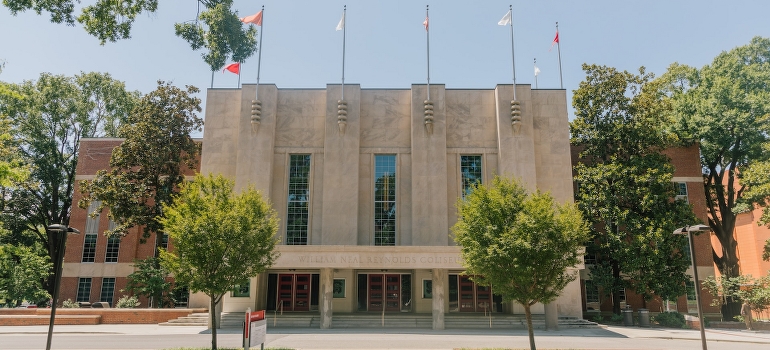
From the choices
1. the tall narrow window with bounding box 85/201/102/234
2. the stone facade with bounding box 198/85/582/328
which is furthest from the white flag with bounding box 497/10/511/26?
the tall narrow window with bounding box 85/201/102/234

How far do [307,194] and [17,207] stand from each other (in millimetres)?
29913

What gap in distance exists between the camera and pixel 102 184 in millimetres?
34281

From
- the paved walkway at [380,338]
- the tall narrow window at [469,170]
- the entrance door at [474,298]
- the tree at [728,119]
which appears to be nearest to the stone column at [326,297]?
the paved walkway at [380,338]

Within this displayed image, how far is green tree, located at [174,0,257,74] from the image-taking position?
14398mm

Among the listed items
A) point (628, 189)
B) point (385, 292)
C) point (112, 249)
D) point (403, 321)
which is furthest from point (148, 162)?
point (628, 189)

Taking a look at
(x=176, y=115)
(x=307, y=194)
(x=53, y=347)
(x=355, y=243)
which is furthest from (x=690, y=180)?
(x=53, y=347)

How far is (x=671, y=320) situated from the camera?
99.5 feet

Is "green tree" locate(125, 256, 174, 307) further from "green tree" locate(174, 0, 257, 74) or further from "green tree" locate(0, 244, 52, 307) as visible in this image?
"green tree" locate(174, 0, 257, 74)

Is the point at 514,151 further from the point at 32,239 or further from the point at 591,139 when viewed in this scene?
the point at 32,239

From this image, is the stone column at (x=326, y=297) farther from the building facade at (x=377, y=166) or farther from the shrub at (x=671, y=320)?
the shrub at (x=671, y=320)

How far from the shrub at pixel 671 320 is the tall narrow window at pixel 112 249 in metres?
40.2

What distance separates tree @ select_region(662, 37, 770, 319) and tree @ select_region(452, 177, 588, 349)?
20579 millimetres

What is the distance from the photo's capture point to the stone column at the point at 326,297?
88.7ft

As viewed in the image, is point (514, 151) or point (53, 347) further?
point (514, 151)
